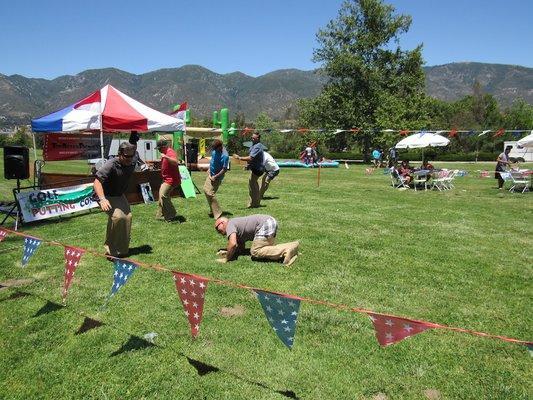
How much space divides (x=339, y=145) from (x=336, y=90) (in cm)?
971

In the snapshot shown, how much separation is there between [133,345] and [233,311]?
1190 mm

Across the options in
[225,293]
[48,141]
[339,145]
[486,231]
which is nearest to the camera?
[225,293]

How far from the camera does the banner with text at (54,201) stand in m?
9.95

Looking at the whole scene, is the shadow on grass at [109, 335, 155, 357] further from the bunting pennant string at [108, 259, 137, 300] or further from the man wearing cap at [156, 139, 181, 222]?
the man wearing cap at [156, 139, 181, 222]

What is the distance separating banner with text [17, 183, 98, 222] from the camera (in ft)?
32.7

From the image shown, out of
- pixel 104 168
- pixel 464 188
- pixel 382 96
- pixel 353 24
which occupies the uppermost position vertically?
pixel 353 24

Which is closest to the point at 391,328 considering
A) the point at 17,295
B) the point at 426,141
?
the point at 17,295

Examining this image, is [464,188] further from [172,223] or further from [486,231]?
[172,223]

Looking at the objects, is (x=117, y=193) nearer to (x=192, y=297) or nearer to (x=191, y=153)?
(x=192, y=297)

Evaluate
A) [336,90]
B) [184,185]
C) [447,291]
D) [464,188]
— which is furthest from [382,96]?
[447,291]

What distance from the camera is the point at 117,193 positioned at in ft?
22.5

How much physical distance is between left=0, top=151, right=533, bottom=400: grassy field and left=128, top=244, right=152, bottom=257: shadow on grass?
6.7 inches

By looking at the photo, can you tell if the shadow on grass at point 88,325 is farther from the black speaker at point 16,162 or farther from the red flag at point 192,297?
the black speaker at point 16,162

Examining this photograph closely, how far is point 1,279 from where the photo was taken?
623cm
